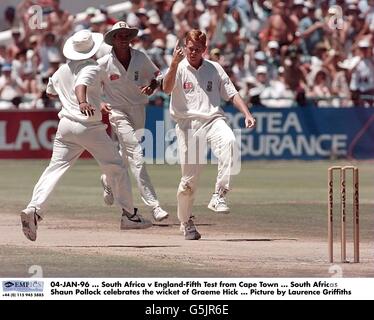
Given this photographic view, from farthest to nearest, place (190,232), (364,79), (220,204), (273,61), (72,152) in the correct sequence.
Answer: (273,61) → (364,79) → (190,232) → (220,204) → (72,152)

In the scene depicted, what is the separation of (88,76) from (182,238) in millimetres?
2246

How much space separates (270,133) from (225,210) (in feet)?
→ 42.0

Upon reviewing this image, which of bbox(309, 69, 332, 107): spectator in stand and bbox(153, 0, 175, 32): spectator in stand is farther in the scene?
bbox(153, 0, 175, 32): spectator in stand

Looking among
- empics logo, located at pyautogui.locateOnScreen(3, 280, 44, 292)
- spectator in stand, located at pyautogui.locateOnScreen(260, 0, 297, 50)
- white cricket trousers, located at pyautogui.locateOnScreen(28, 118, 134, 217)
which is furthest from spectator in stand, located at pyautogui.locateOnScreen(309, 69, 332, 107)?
empics logo, located at pyautogui.locateOnScreen(3, 280, 44, 292)

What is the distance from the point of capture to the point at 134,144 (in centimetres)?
1566

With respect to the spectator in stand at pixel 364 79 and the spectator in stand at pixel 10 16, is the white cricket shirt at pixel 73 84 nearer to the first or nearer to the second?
the spectator in stand at pixel 364 79

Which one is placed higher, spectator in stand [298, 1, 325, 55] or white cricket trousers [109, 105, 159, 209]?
spectator in stand [298, 1, 325, 55]

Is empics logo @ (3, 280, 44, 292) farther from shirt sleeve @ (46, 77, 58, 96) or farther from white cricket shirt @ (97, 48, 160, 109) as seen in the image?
white cricket shirt @ (97, 48, 160, 109)

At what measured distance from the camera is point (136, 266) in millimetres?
12281

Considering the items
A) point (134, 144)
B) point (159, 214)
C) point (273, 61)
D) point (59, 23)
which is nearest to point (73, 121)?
point (134, 144)

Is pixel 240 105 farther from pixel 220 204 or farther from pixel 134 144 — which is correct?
pixel 134 144

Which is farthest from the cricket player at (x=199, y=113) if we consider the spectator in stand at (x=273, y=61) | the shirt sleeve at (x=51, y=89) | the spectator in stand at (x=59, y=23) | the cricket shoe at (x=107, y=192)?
the spectator in stand at (x=273, y=61)

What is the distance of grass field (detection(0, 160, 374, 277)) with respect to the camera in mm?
12195

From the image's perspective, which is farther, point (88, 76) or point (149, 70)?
point (149, 70)
